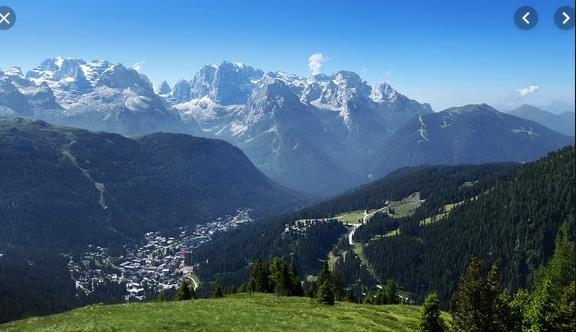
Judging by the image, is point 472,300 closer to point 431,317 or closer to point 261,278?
point 431,317

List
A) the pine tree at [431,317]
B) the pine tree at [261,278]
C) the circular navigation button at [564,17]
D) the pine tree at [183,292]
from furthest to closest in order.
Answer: the pine tree at [183,292], the pine tree at [261,278], the pine tree at [431,317], the circular navigation button at [564,17]

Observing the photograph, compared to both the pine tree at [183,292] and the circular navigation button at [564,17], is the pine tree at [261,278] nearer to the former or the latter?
the pine tree at [183,292]

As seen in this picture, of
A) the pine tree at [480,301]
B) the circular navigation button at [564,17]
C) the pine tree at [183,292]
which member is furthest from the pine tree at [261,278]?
the circular navigation button at [564,17]

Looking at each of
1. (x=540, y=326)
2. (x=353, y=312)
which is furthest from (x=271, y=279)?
(x=540, y=326)

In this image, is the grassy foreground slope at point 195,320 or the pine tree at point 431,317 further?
the pine tree at point 431,317

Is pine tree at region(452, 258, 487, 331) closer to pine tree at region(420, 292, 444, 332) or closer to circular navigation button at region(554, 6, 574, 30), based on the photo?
pine tree at region(420, 292, 444, 332)

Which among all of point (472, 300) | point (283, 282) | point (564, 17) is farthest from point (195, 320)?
point (283, 282)

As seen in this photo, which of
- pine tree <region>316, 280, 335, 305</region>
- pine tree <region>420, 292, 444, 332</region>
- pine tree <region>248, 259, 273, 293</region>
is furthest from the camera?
pine tree <region>248, 259, 273, 293</region>

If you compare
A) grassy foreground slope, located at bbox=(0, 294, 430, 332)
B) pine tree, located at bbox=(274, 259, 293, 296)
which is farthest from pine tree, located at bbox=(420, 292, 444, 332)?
pine tree, located at bbox=(274, 259, 293, 296)
